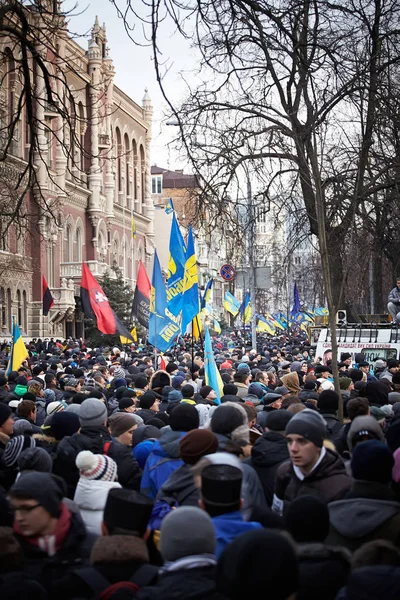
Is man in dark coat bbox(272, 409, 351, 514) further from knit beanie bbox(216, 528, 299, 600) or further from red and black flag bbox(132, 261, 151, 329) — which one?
red and black flag bbox(132, 261, 151, 329)

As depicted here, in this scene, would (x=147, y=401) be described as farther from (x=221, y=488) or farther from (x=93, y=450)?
(x=221, y=488)

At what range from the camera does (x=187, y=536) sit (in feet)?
12.2

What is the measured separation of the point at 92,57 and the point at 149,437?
184 ft

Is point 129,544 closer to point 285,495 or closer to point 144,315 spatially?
point 285,495

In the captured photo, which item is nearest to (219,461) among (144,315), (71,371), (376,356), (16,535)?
(16,535)

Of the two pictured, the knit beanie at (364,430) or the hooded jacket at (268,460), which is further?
the hooded jacket at (268,460)

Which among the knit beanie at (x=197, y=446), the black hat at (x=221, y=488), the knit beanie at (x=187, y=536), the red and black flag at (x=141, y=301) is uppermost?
the red and black flag at (x=141, y=301)

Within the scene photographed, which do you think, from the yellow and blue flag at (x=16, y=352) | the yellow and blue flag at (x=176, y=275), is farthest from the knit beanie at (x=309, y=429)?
the yellow and blue flag at (x=16, y=352)

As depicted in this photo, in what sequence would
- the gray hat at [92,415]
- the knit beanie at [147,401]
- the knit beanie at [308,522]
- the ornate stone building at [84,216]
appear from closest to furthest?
1. the knit beanie at [308,522]
2. the gray hat at [92,415]
3. the knit beanie at [147,401]
4. the ornate stone building at [84,216]

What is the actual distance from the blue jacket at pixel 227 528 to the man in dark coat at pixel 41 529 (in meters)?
0.66

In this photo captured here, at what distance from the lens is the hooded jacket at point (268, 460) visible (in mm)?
6191

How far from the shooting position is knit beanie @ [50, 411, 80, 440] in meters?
7.09

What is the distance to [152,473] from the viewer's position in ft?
19.9

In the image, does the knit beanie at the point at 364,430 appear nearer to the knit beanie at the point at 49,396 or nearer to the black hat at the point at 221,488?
the black hat at the point at 221,488
